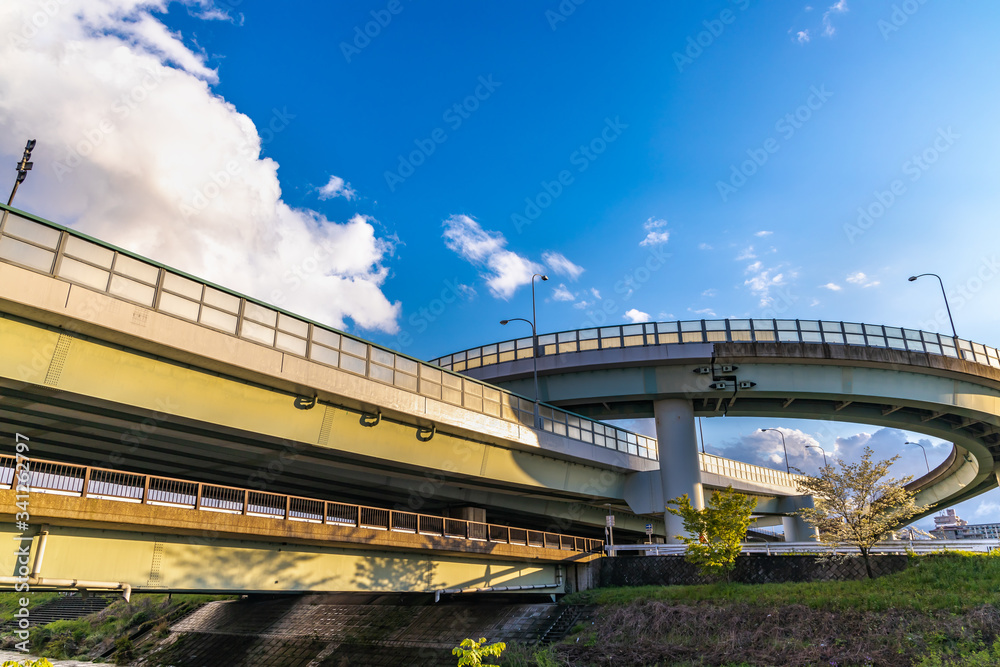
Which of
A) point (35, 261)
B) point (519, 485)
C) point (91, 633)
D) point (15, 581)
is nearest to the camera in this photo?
point (15, 581)

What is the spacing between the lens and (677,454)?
36.8 metres

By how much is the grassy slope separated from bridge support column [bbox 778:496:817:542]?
4301 centimetres

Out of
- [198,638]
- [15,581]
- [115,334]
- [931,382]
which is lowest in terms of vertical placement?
[198,638]

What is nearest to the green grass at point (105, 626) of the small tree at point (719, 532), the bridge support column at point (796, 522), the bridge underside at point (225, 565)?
the bridge underside at point (225, 565)

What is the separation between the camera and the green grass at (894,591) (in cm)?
1948

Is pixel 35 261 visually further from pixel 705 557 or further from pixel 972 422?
pixel 972 422

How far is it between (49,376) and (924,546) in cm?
3076

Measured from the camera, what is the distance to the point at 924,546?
24.6 metres

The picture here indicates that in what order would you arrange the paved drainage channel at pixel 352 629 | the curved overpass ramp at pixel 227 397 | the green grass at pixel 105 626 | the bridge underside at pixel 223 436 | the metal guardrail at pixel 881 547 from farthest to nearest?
the green grass at pixel 105 626, the paved drainage channel at pixel 352 629, the metal guardrail at pixel 881 547, the bridge underside at pixel 223 436, the curved overpass ramp at pixel 227 397

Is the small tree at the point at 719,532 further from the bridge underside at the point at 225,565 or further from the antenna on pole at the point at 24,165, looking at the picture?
the antenna on pole at the point at 24,165

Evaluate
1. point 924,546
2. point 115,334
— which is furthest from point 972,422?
point 115,334

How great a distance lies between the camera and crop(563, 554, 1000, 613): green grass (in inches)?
767

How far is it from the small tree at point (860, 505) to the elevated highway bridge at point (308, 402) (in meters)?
10.8

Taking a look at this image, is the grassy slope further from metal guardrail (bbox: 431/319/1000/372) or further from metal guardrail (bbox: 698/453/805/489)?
metal guardrail (bbox: 698/453/805/489)
